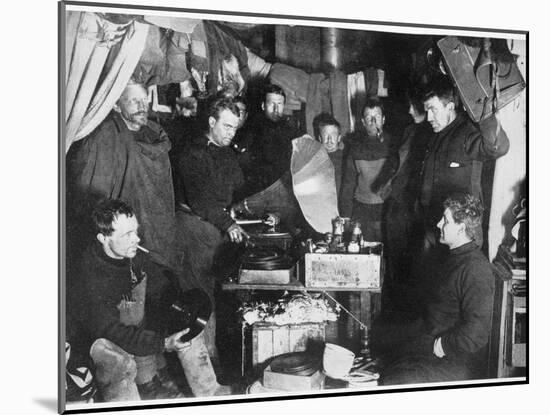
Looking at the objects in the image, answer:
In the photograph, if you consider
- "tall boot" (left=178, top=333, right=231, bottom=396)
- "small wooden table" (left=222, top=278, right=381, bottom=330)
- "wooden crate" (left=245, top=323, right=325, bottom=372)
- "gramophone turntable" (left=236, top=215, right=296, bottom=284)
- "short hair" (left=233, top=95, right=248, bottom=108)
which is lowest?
"tall boot" (left=178, top=333, right=231, bottom=396)

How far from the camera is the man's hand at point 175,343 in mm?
5418

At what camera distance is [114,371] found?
535 cm

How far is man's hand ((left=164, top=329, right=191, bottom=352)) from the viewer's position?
542 centimetres

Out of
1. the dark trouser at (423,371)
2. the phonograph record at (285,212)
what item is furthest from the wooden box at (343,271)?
the dark trouser at (423,371)

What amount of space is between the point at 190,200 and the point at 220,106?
A: 0.57 m

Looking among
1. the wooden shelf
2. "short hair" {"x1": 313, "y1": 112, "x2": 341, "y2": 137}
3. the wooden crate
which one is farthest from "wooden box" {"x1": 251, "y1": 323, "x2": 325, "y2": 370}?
"short hair" {"x1": 313, "y1": 112, "x2": 341, "y2": 137}

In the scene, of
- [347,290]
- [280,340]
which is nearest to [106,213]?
[280,340]

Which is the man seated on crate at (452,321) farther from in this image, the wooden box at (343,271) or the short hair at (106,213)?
the short hair at (106,213)

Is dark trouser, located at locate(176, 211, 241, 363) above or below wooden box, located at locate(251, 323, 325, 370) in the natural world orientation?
above

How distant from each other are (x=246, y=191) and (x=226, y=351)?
942 mm

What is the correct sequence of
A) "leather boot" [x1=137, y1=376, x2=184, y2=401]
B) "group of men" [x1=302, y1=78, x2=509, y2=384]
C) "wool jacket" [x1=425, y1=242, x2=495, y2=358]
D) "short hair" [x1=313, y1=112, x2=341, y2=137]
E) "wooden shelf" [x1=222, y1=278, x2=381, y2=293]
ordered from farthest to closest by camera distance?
1. "wool jacket" [x1=425, y1=242, x2=495, y2=358]
2. "group of men" [x1=302, y1=78, x2=509, y2=384]
3. "short hair" [x1=313, y1=112, x2=341, y2=137]
4. "wooden shelf" [x1=222, y1=278, x2=381, y2=293]
5. "leather boot" [x1=137, y1=376, x2=184, y2=401]

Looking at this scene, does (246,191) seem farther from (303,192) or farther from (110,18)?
(110,18)

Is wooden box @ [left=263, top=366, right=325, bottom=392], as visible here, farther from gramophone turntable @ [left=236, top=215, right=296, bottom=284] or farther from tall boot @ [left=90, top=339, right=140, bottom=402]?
tall boot @ [left=90, top=339, right=140, bottom=402]

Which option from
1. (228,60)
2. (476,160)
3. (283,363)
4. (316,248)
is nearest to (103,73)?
(228,60)
